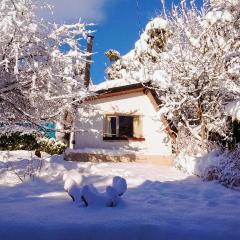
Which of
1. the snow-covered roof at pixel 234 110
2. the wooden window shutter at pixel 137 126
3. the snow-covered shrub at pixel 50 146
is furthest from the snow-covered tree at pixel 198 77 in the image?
the snow-covered shrub at pixel 50 146

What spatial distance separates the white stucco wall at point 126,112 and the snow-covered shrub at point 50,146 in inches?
147

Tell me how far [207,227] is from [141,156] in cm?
1196

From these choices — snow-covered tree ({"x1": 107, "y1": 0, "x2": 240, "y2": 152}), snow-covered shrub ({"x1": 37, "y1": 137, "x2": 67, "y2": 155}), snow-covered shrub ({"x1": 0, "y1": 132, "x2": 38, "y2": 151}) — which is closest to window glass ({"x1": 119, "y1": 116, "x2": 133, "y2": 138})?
snow-covered tree ({"x1": 107, "y1": 0, "x2": 240, "y2": 152})

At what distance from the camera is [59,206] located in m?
6.61

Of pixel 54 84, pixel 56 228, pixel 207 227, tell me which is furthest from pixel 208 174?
pixel 56 228

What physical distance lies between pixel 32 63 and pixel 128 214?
5451 mm

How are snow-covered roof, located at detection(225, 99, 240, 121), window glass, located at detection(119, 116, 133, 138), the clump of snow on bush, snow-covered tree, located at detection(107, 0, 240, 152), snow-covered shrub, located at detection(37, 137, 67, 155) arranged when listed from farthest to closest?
snow-covered shrub, located at detection(37, 137, 67, 155)
window glass, located at detection(119, 116, 133, 138)
snow-covered tree, located at detection(107, 0, 240, 152)
snow-covered roof, located at detection(225, 99, 240, 121)
the clump of snow on bush

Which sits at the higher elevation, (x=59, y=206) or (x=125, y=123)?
(x=125, y=123)

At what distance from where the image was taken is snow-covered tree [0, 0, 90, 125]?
9312mm

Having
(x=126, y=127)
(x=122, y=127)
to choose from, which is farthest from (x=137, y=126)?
(x=122, y=127)

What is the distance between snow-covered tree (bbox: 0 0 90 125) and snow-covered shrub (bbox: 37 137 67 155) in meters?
10.2

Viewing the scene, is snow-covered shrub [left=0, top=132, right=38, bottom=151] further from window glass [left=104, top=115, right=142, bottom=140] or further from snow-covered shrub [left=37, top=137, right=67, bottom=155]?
window glass [left=104, top=115, right=142, bottom=140]

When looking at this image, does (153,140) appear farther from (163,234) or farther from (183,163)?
(163,234)

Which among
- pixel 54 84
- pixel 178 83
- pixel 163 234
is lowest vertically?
pixel 163 234
